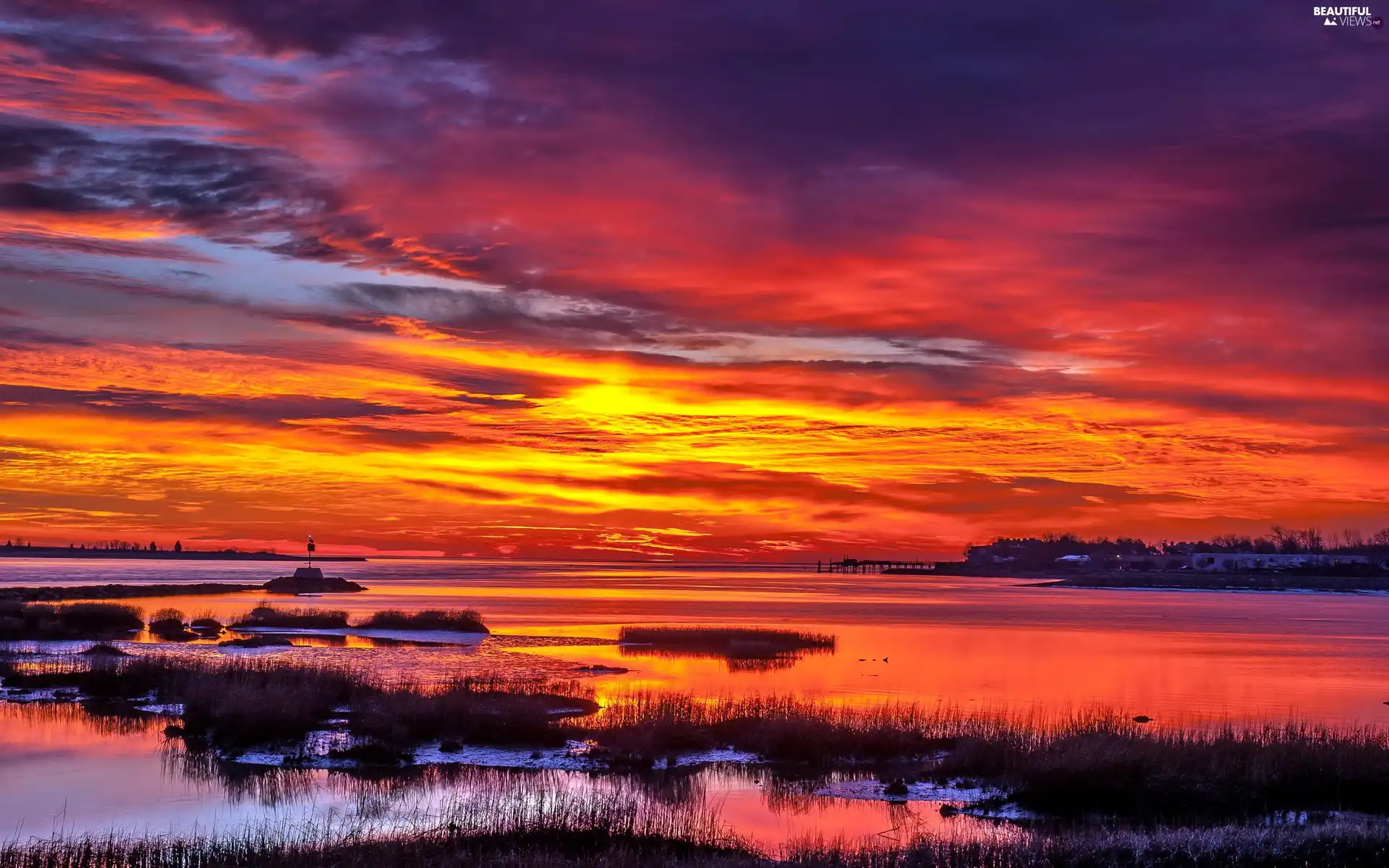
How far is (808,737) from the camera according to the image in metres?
33.2

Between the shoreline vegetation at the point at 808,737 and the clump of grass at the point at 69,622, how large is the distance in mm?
22984

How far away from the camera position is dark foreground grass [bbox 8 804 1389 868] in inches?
757

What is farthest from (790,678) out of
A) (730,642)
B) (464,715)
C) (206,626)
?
(206,626)

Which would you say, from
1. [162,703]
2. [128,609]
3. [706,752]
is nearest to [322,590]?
[128,609]

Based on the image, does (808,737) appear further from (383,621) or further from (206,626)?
(206,626)

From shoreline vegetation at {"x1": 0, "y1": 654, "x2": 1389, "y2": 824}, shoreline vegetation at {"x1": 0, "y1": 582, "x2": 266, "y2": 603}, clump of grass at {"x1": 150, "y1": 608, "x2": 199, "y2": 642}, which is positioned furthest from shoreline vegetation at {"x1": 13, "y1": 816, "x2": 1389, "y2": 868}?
shoreline vegetation at {"x1": 0, "y1": 582, "x2": 266, "y2": 603}

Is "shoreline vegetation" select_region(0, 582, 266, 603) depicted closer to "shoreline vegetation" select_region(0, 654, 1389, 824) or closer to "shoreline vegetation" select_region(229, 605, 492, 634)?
"shoreline vegetation" select_region(229, 605, 492, 634)

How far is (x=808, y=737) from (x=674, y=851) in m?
11.9

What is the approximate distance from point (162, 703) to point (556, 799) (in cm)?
2192

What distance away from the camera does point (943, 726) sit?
35.9 meters

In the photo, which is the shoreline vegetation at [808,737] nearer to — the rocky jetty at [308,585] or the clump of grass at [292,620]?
the clump of grass at [292,620]

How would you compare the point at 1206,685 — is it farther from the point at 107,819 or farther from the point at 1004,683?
the point at 107,819

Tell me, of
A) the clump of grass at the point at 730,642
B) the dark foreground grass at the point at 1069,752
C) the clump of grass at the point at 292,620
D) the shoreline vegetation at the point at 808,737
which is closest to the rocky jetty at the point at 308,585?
the clump of grass at the point at 292,620

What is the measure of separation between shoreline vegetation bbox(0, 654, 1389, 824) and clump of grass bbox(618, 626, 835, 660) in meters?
23.5
